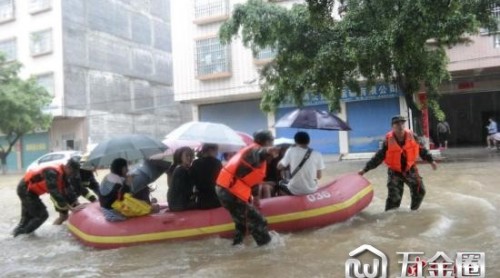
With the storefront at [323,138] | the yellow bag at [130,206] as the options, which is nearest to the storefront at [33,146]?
the storefront at [323,138]

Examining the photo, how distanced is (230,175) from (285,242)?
1.19m

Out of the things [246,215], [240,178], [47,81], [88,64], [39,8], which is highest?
[39,8]

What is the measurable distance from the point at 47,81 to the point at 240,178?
2497cm

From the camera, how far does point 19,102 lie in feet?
81.7

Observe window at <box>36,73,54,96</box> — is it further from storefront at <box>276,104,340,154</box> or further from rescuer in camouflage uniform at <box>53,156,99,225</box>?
rescuer in camouflage uniform at <box>53,156,99,225</box>

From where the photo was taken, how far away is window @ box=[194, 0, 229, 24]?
74.3 ft

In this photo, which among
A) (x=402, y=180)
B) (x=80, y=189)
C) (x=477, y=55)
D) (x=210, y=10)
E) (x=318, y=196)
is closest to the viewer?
(x=318, y=196)

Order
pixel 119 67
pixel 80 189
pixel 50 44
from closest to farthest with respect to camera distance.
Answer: pixel 80 189
pixel 50 44
pixel 119 67

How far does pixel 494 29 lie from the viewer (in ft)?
48.0

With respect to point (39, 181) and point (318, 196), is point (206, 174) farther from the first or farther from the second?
point (39, 181)

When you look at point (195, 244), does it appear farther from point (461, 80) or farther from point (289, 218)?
point (461, 80)

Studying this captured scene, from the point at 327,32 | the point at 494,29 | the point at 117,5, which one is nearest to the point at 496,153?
the point at 494,29

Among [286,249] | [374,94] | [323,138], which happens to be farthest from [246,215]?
[323,138]

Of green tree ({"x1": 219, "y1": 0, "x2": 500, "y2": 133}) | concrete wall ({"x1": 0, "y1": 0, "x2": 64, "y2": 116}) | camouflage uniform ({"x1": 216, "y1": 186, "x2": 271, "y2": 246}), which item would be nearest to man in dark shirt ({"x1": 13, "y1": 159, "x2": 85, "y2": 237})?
camouflage uniform ({"x1": 216, "y1": 186, "x2": 271, "y2": 246})
